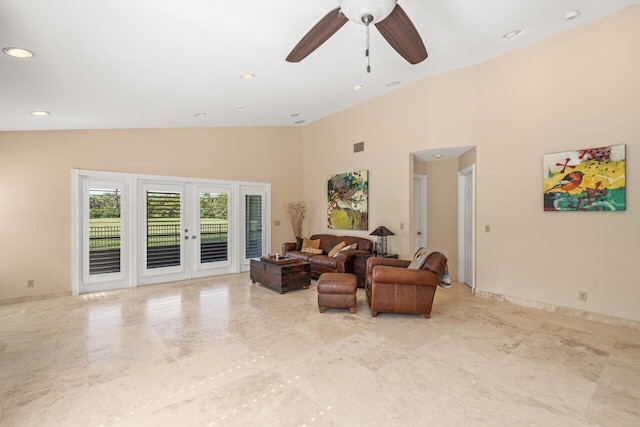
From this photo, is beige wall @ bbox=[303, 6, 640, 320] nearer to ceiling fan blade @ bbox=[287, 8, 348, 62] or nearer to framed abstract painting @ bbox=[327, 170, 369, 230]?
framed abstract painting @ bbox=[327, 170, 369, 230]

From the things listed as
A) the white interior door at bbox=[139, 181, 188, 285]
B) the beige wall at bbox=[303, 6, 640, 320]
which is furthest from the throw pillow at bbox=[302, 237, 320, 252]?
the white interior door at bbox=[139, 181, 188, 285]

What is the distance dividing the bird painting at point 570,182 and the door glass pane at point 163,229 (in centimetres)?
646

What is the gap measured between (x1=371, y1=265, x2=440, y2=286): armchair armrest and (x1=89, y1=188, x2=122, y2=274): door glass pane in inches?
186

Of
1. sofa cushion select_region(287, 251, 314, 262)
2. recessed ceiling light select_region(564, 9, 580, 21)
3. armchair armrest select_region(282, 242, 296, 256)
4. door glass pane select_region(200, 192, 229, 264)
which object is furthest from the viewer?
armchair armrest select_region(282, 242, 296, 256)

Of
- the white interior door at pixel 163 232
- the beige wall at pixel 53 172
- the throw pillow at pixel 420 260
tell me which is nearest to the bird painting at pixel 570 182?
the throw pillow at pixel 420 260

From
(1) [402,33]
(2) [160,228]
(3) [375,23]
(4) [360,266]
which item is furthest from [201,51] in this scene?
(4) [360,266]

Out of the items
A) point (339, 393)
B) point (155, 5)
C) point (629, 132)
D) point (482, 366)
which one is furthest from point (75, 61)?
point (629, 132)

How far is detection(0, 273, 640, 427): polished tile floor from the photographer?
2.11 metres

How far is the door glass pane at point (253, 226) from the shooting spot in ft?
23.6

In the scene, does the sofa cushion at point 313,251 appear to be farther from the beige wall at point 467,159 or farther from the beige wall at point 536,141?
the beige wall at point 467,159

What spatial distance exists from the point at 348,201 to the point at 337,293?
295 centimetres

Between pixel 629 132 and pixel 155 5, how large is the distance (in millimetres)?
5179

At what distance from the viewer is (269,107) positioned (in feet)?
18.5

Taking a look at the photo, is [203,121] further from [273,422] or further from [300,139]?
[273,422]
